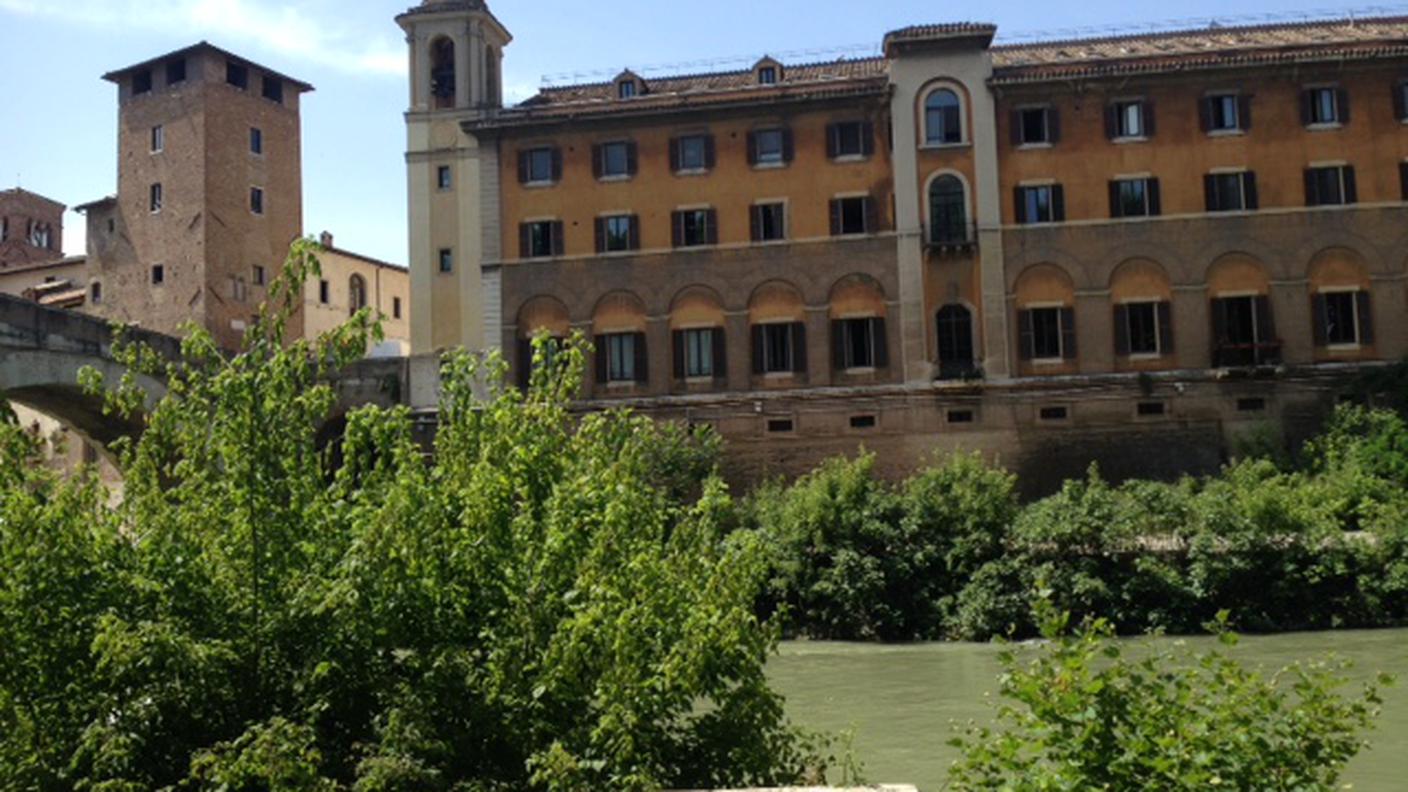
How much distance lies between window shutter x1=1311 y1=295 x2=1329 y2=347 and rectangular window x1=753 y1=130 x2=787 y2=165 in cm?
1464

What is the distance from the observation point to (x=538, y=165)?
123 feet

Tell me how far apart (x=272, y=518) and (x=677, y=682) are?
7.48 ft

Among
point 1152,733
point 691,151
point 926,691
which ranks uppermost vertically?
point 691,151

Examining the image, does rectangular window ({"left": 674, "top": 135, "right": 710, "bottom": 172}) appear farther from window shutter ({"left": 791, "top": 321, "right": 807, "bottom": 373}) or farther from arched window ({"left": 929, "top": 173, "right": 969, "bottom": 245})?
arched window ({"left": 929, "top": 173, "right": 969, "bottom": 245})

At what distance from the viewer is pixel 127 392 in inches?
279

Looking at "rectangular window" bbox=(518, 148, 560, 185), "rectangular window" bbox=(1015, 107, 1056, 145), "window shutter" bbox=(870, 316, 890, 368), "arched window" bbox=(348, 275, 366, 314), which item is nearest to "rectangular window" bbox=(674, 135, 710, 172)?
"rectangular window" bbox=(518, 148, 560, 185)

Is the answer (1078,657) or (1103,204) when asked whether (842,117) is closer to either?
(1103,204)

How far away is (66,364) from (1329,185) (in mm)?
31779

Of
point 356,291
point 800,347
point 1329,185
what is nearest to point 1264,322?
point 1329,185

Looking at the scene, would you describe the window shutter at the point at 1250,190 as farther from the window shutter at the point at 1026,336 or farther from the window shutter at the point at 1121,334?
the window shutter at the point at 1026,336

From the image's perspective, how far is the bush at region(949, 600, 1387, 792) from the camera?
518 cm

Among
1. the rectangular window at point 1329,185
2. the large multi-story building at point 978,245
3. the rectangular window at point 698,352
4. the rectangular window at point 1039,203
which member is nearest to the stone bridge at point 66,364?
the large multi-story building at point 978,245

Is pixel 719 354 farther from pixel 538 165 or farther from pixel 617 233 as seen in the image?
pixel 538 165

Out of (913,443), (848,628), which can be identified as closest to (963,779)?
(848,628)
